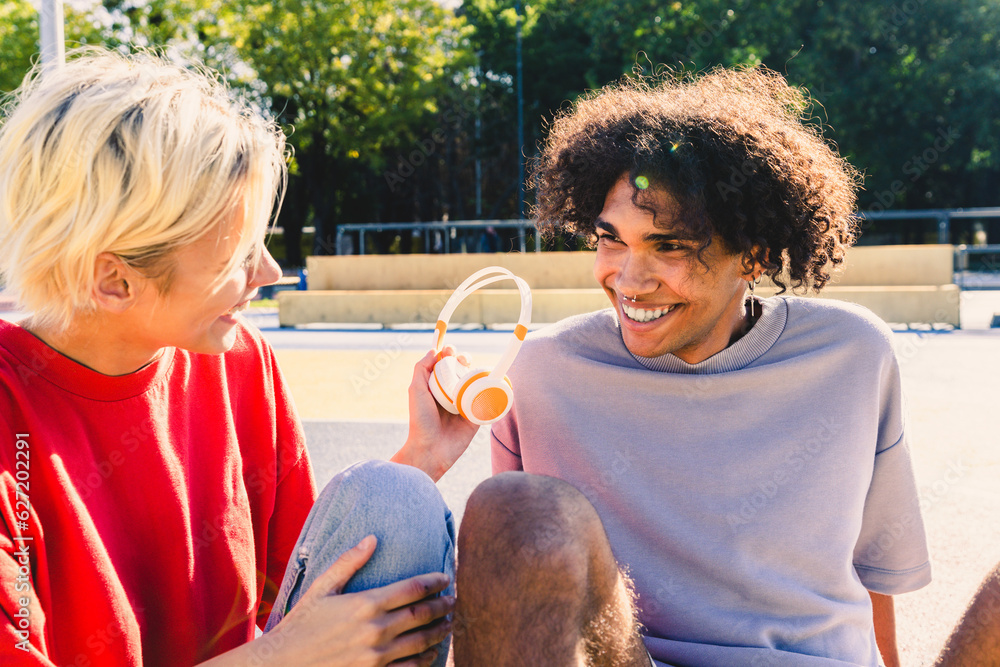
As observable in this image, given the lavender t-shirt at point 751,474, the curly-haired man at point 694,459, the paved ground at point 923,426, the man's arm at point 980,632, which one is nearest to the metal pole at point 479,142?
the paved ground at point 923,426

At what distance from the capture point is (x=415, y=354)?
1110cm

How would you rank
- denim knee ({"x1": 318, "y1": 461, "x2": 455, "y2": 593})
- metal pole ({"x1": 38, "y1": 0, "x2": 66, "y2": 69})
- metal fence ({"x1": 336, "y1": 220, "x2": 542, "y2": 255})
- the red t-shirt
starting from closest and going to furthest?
the red t-shirt < denim knee ({"x1": 318, "y1": 461, "x2": 455, "y2": 593}) < metal pole ({"x1": 38, "y1": 0, "x2": 66, "y2": 69}) < metal fence ({"x1": 336, "y1": 220, "x2": 542, "y2": 255})

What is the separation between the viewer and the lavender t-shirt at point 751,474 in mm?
2090

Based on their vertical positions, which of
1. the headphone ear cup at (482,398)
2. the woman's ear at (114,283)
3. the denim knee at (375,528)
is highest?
the woman's ear at (114,283)

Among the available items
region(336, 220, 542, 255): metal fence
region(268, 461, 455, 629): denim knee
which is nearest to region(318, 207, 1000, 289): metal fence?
region(336, 220, 542, 255): metal fence

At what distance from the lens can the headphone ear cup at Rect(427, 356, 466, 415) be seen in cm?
228

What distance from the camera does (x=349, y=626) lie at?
1603 mm

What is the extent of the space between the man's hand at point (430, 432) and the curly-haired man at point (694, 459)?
0.16 meters

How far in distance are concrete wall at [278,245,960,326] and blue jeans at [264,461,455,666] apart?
11.9 metres

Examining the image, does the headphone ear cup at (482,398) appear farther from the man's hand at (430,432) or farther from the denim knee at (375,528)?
the denim knee at (375,528)

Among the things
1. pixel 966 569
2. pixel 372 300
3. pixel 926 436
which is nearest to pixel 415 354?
pixel 372 300

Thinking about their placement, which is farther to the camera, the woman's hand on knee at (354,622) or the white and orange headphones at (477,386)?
the white and orange headphones at (477,386)

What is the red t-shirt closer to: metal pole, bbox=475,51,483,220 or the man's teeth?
the man's teeth

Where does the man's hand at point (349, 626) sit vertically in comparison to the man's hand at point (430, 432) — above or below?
below
